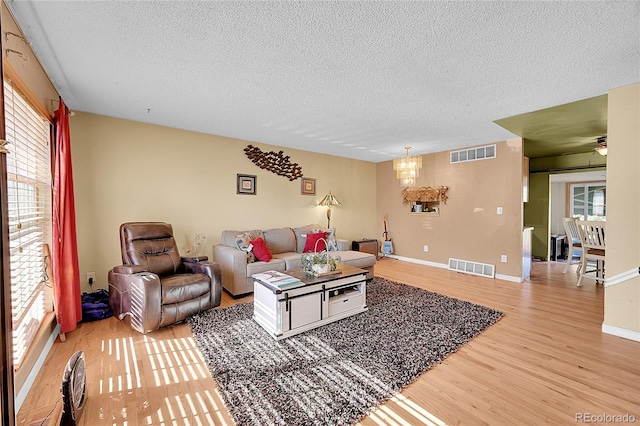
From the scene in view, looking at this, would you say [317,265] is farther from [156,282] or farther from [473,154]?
[473,154]

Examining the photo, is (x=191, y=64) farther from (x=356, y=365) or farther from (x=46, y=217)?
(x=356, y=365)

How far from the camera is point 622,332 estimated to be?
255cm


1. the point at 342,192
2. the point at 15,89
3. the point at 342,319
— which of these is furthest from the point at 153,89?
the point at 342,192

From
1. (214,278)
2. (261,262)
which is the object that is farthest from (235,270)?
(214,278)

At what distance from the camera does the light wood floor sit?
1594mm

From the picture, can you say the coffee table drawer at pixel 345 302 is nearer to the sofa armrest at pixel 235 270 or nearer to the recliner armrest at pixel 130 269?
the sofa armrest at pixel 235 270

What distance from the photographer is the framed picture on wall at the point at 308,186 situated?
5.32 metres

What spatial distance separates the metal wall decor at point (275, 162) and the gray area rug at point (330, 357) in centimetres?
251

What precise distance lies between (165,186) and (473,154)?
5.23 meters

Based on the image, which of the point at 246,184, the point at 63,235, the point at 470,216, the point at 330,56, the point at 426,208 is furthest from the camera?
the point at 426,208

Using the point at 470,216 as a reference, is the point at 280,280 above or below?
below

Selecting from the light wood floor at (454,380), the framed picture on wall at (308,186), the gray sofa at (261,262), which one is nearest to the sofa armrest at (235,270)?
the gray sofa at (261,262)

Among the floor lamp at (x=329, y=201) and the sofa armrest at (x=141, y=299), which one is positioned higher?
the floor lamp at (x=329, y=201)

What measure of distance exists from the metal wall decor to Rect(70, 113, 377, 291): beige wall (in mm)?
97
